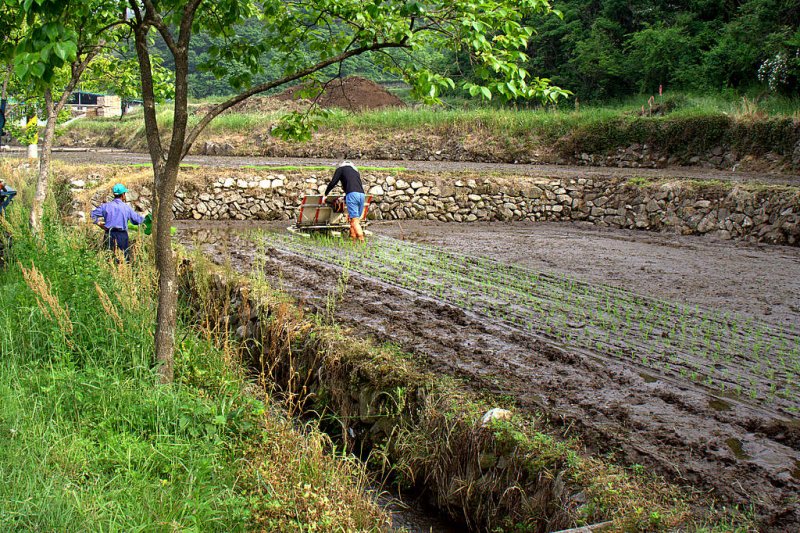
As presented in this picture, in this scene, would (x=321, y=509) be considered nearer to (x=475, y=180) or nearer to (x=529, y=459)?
(x=529, y=459)

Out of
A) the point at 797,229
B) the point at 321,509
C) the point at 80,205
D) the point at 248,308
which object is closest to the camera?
the point at 321,509

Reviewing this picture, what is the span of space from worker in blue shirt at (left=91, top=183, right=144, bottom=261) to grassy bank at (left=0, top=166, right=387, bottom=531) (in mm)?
2776

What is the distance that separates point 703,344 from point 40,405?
6.13m

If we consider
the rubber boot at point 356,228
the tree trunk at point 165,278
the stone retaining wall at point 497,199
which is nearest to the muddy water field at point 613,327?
the rubber boot at point 356,228

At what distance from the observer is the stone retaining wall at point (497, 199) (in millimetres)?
15391

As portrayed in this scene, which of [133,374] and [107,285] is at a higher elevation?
[107,285]

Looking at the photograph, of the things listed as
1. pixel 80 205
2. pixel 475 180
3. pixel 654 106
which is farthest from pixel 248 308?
pixel 654 106

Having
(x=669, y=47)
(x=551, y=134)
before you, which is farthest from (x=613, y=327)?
(x=669, y=47)

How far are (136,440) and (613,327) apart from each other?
5.21 meters

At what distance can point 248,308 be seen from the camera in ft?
28.0

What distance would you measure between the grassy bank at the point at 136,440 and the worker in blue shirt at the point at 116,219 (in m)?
2.78

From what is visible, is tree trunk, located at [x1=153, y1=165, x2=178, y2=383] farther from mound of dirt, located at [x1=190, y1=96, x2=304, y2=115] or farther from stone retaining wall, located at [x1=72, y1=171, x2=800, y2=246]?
mound of dirt, located at [x1=190, y1=96, x2=304, y2=115]

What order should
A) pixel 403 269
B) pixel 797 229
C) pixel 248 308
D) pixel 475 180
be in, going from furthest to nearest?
pixel 475 180 < pixel 797 229 < pixel 403 269 < pixel 248 308

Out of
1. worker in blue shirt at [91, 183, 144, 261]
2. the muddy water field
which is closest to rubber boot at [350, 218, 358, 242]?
the muddy water field
